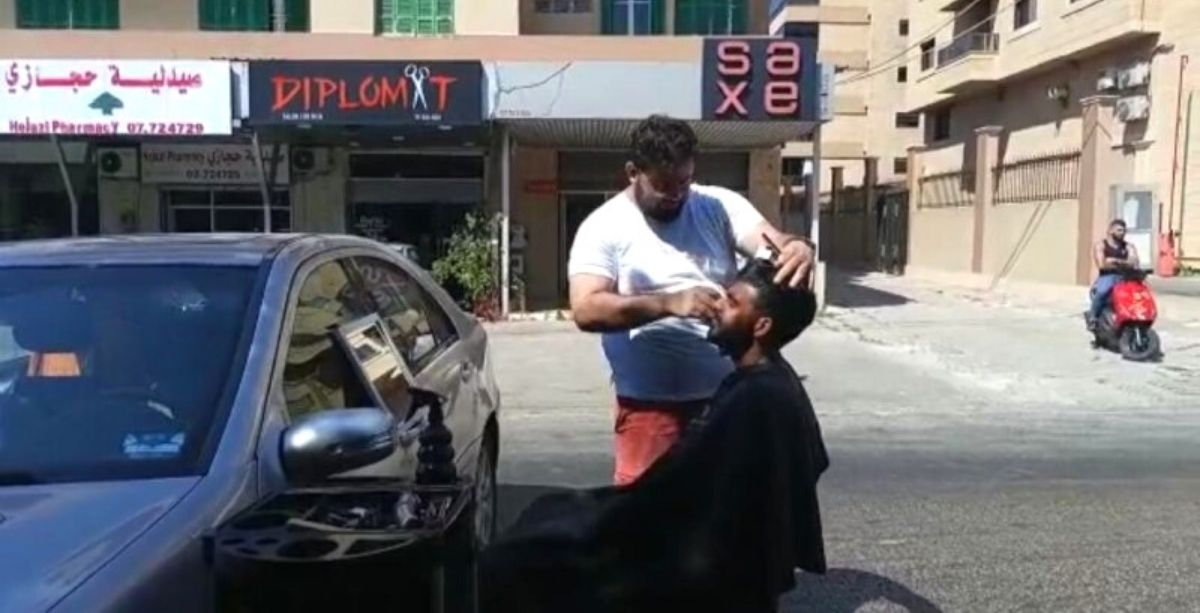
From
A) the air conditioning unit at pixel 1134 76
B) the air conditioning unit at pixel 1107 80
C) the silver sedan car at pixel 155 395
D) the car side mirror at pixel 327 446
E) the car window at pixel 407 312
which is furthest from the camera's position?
the air conditioning unit at pixel 1107 80

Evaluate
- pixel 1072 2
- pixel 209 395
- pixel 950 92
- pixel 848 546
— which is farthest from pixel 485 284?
pixel 950 92

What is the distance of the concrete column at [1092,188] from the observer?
775 inches

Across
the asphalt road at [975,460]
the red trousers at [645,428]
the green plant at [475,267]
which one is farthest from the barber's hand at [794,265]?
the green plant at [475,267]

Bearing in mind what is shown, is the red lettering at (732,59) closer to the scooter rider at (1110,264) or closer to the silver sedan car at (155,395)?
the scooter rider at (1110,264)

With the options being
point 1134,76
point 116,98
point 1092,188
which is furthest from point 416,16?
point 1134,76

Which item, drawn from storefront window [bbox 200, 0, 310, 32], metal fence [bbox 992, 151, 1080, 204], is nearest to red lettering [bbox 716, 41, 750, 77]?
storefront window [bbox 200, 0, 310, 32]

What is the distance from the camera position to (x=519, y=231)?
17.4m

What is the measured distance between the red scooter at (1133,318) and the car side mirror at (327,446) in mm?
10973

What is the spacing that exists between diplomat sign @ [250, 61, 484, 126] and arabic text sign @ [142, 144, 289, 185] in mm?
3902

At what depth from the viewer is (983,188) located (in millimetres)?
25828

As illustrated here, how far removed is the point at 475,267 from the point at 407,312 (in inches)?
487

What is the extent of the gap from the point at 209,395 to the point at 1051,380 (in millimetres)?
9858

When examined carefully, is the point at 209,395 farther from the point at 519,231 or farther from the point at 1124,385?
the point at 519,231

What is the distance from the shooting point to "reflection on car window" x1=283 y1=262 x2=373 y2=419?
2.72 m
